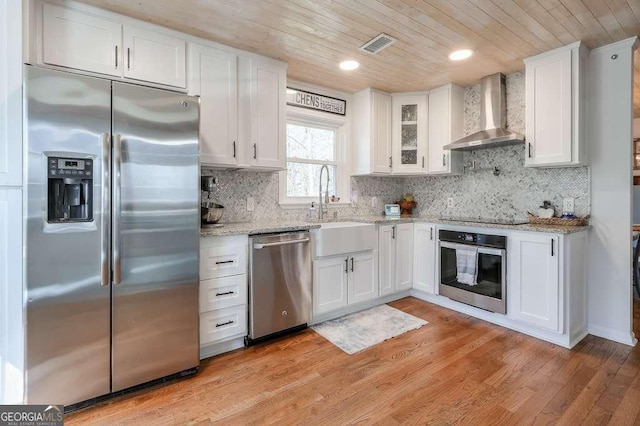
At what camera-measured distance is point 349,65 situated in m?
3.08

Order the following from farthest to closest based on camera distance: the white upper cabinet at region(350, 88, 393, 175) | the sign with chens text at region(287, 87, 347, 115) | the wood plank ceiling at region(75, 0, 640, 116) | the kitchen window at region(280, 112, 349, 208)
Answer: the white upper cabinet at region(350, 88, 393, 175) → the kitchen window at region(280, 112, 349, 208) → the sign with chens text at region(287, 87, 347, 115) → the wood plank ceiling at region(75, 0, 640, 116)

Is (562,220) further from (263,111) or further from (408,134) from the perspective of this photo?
(263,111)

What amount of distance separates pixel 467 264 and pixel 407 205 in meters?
1.35

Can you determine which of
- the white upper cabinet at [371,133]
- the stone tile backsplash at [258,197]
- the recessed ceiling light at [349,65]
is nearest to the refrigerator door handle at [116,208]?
the stone tile backsplash at [258,197]

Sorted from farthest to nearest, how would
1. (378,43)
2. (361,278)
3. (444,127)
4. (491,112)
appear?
1. (444,127)
2. (491,112)
3. (361,278)
4. (378,43)

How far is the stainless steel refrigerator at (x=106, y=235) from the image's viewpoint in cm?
169

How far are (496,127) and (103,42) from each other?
3.51 metres

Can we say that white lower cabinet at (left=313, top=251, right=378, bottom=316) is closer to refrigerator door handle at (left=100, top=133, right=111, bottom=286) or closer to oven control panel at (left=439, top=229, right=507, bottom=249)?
oven control panel at (left=439, top=229, right=507, bottom=249)

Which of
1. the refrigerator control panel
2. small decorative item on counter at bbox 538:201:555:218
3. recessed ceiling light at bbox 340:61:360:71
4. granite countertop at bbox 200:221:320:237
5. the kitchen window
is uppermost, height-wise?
recessed ceiling light at bbox 340:61:360:71

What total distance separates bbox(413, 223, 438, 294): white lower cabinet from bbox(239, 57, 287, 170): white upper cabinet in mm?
1723

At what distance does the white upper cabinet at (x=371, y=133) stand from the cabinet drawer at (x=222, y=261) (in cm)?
197

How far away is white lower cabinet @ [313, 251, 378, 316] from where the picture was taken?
2.94 metres

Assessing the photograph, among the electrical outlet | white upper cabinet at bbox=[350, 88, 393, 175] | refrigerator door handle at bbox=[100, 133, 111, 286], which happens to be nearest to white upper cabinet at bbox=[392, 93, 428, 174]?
white upper cabinet at bbox=[350, 88, 393, 175]

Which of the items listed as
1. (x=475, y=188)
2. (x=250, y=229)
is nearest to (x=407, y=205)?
(x=475, y=188)
